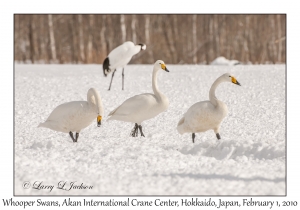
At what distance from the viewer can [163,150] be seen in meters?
6.74

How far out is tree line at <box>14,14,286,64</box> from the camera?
2445cm

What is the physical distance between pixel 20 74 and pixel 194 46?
11839 millimetres

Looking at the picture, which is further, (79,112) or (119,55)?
(119,55)

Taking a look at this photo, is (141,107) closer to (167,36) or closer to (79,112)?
(79,112)

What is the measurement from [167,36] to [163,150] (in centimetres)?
1785

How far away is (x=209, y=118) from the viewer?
7.09 metres

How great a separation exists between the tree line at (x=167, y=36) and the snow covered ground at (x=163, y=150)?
40.3ft

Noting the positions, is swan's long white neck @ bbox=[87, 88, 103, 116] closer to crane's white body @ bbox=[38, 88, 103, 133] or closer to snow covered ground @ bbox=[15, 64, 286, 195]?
crane's white body @ bbox=[38, 88, 103, 133]

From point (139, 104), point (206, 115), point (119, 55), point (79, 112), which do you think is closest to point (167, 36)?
point (119, 55)

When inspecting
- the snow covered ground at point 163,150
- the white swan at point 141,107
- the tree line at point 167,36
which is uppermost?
the tree line at point 167,36

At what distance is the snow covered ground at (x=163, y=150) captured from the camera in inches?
206

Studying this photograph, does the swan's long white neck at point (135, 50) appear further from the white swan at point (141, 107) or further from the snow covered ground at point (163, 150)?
the white swan at point (141, 107)

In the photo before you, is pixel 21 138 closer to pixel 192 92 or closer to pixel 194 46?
pixel 192 92

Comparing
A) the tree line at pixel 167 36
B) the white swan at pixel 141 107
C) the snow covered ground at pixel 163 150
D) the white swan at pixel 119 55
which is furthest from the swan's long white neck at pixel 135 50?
the tree line at pixel 167 36
